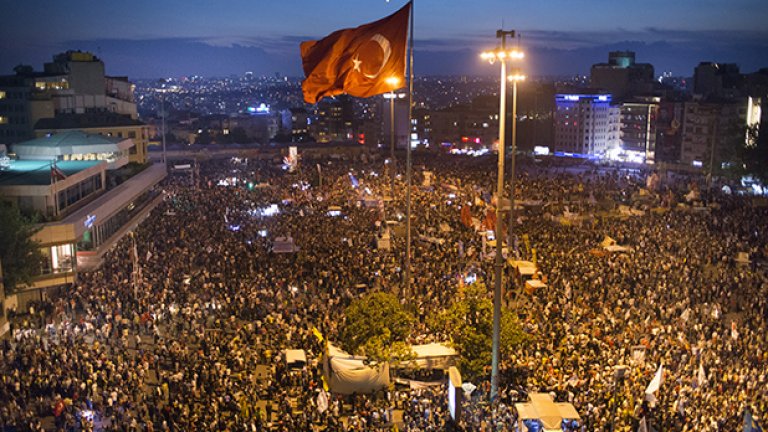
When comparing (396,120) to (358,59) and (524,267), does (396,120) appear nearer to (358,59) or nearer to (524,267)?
(524,267)

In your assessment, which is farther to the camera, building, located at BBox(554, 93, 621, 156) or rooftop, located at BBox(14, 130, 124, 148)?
building, located at BBox(554, 93, 621, 156)

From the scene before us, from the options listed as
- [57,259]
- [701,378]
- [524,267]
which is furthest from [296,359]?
[57,259]

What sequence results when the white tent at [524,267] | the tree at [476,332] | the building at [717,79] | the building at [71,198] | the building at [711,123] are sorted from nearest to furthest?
the tree at [476,332], the building at [71,198], the white tent at [524,267], the building at [711,123], the building at [717,79]

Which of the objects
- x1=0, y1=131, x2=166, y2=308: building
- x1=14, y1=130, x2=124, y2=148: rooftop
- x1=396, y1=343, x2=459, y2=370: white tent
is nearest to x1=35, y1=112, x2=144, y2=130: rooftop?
x1=0, y1=131, x2=166, y2=308: building

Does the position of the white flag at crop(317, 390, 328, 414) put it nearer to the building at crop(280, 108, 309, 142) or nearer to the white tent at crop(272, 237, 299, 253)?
the white tent at crop(272, 237, 299, 253)

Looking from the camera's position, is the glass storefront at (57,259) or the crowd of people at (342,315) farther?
the glass storefront at (57,259)

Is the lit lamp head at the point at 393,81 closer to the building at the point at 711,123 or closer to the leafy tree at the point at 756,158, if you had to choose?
the leafy tree at the point at 756,158

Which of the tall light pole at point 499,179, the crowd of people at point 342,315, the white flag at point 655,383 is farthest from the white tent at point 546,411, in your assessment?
the white flag at point 655,383
